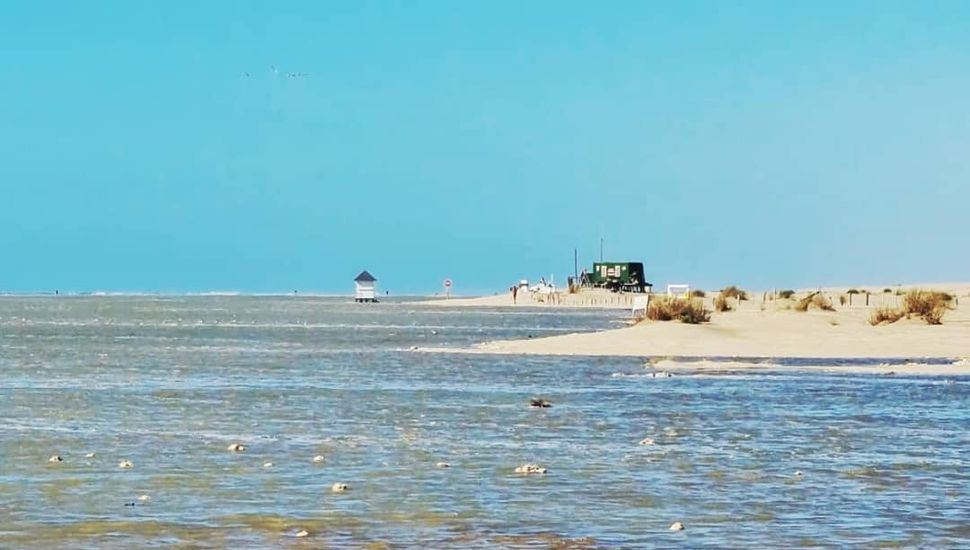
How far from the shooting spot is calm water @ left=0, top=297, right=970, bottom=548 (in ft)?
51.1

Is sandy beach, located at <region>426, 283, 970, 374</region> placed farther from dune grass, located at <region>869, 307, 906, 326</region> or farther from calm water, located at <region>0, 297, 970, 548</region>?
calm water, located at <region>0, 297, 970, 548</region>

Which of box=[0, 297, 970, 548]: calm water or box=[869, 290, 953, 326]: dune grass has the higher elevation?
box=[869, 290, 953, 326]: dune grass

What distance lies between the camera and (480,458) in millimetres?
21250

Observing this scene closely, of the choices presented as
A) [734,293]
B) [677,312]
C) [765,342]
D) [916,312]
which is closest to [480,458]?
[765,342]

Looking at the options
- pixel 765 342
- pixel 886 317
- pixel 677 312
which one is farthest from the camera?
pixel 677 312

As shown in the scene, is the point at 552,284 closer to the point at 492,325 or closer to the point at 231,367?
the point at 492,325

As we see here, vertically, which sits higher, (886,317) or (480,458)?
(886,317)

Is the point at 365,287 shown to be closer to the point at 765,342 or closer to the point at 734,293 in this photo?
the point at 734,293

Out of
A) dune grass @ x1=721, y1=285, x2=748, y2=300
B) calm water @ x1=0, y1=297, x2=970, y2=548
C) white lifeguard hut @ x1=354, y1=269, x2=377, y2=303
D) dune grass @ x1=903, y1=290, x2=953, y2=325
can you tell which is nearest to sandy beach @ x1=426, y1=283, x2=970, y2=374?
dune grass @ x1=903, y1=290, x2=953, y2=325

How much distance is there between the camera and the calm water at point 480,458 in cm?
1557

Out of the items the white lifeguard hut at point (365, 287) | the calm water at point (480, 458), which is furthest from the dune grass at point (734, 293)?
the calm water at point (480, 458)

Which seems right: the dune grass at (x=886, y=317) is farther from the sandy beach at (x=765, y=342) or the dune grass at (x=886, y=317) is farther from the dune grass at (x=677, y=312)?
the dune grass at (x=677, y=312)

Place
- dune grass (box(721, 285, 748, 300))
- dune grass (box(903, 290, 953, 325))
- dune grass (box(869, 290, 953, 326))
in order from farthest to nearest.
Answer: dune grass (box(721, 285, 748, 300)) → dune grass (box(869, 290, 953, 326)) → dune grass (box(903, 290, 953, 325))

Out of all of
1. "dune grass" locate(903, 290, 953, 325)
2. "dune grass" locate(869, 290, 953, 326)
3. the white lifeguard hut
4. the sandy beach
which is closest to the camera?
the sandy beach
